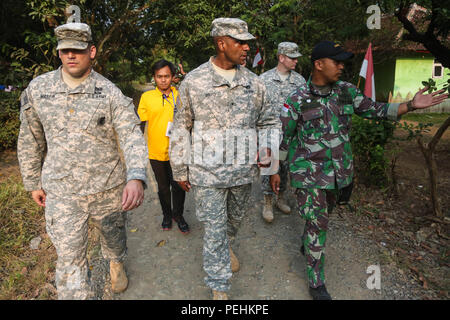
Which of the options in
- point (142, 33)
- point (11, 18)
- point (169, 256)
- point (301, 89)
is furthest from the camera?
point (142, 33)

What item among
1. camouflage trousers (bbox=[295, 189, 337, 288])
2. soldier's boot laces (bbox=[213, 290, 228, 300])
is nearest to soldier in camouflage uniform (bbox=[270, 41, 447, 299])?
camouflage trousers (bbox=[295, 189, 337, 288])

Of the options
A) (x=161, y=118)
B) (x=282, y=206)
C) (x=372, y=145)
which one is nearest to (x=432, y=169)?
(x=372, y=145)

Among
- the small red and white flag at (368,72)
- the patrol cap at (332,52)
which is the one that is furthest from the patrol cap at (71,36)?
the small red and white flag at (368,72)

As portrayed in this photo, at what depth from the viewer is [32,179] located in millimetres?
2500

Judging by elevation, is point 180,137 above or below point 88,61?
below

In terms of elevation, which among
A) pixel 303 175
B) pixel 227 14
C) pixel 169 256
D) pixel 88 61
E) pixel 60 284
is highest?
pixel 227 14

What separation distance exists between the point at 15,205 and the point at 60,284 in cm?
291

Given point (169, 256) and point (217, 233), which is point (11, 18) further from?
point (217, 233)

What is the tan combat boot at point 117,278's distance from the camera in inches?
118

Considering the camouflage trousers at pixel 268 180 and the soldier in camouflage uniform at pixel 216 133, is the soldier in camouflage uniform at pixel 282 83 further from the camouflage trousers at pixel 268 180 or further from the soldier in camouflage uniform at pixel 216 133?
the soldier in camouflage uniform at pixel 216 133

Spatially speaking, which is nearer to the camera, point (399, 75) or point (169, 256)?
point (169, 256)

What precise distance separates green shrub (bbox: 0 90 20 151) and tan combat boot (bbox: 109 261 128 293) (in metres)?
5.27

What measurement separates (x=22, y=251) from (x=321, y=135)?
3607mm

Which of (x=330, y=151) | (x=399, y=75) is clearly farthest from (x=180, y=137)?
(x=399, y=75)
